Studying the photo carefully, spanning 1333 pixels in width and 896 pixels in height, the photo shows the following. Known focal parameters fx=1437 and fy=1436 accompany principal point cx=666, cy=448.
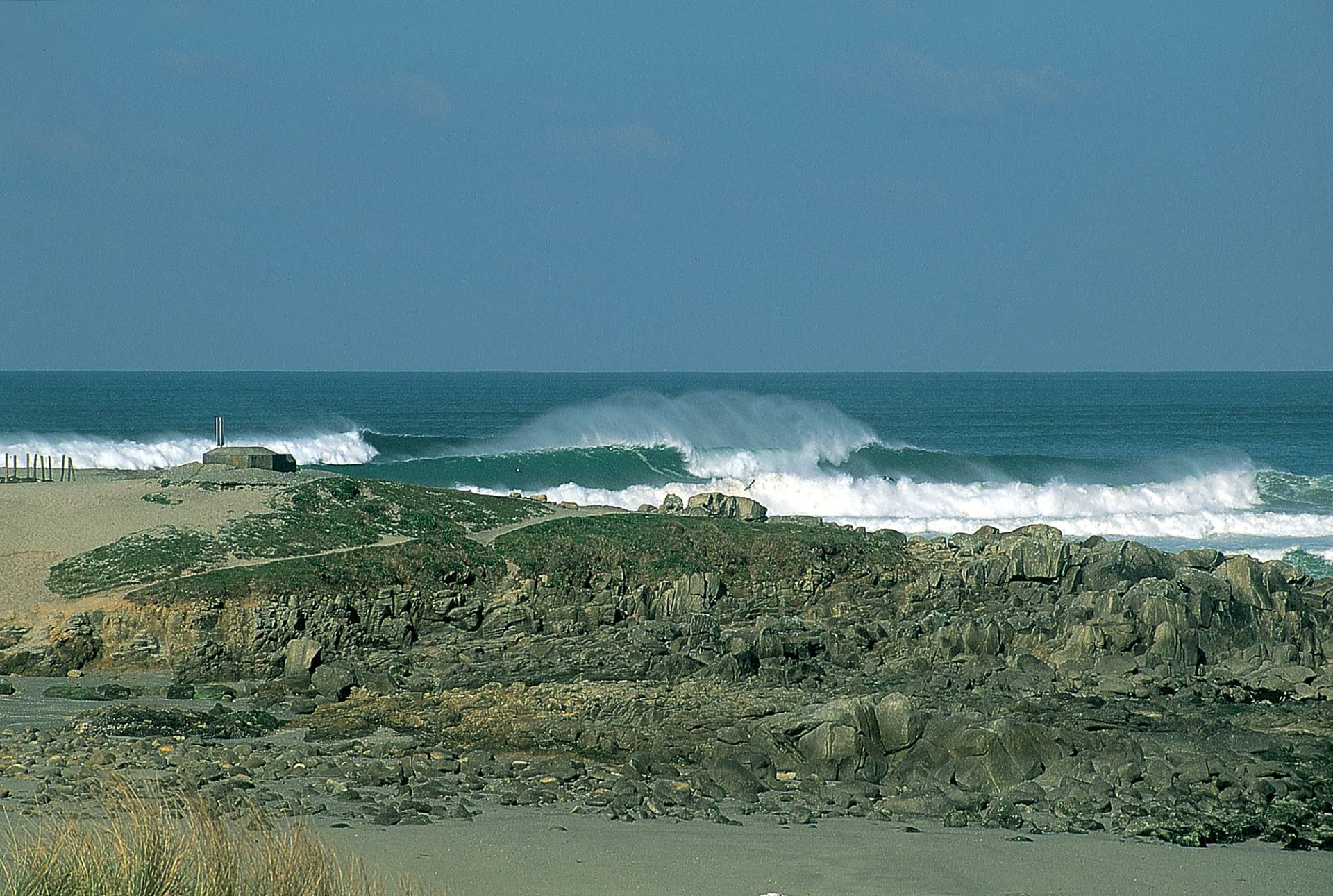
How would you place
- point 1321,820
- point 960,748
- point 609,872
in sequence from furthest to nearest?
point 960,748 < point 1321,820 < point 609,872

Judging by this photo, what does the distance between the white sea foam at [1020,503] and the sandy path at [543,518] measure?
41.6 ft

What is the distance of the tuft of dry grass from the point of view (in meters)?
6.39

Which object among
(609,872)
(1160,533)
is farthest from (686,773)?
(1160,533)

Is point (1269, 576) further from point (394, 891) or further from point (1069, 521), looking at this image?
point (1069, 521)

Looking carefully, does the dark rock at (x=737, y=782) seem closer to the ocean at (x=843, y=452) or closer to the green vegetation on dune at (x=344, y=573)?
the green vegetation on dune at (x=344, y=573)

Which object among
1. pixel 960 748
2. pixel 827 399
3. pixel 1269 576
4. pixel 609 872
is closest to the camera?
pixel 609 872

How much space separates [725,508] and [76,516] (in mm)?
12194

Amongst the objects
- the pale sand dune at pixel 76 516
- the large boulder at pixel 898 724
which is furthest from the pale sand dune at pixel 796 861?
the pale sand dune at pixel 76 516

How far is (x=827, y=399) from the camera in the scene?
12631 cm

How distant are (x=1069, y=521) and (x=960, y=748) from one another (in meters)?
29.7

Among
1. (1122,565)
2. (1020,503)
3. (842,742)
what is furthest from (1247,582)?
(1020,503)

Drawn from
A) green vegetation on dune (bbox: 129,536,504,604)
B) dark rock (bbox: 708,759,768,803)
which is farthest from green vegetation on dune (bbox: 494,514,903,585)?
dark rock (bbox: 708,759,768,803)

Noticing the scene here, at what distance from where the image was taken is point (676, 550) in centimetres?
2348

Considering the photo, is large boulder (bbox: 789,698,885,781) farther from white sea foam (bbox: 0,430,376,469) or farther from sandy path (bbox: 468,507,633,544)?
white sea foam (bbox: 0,430,376,469)
